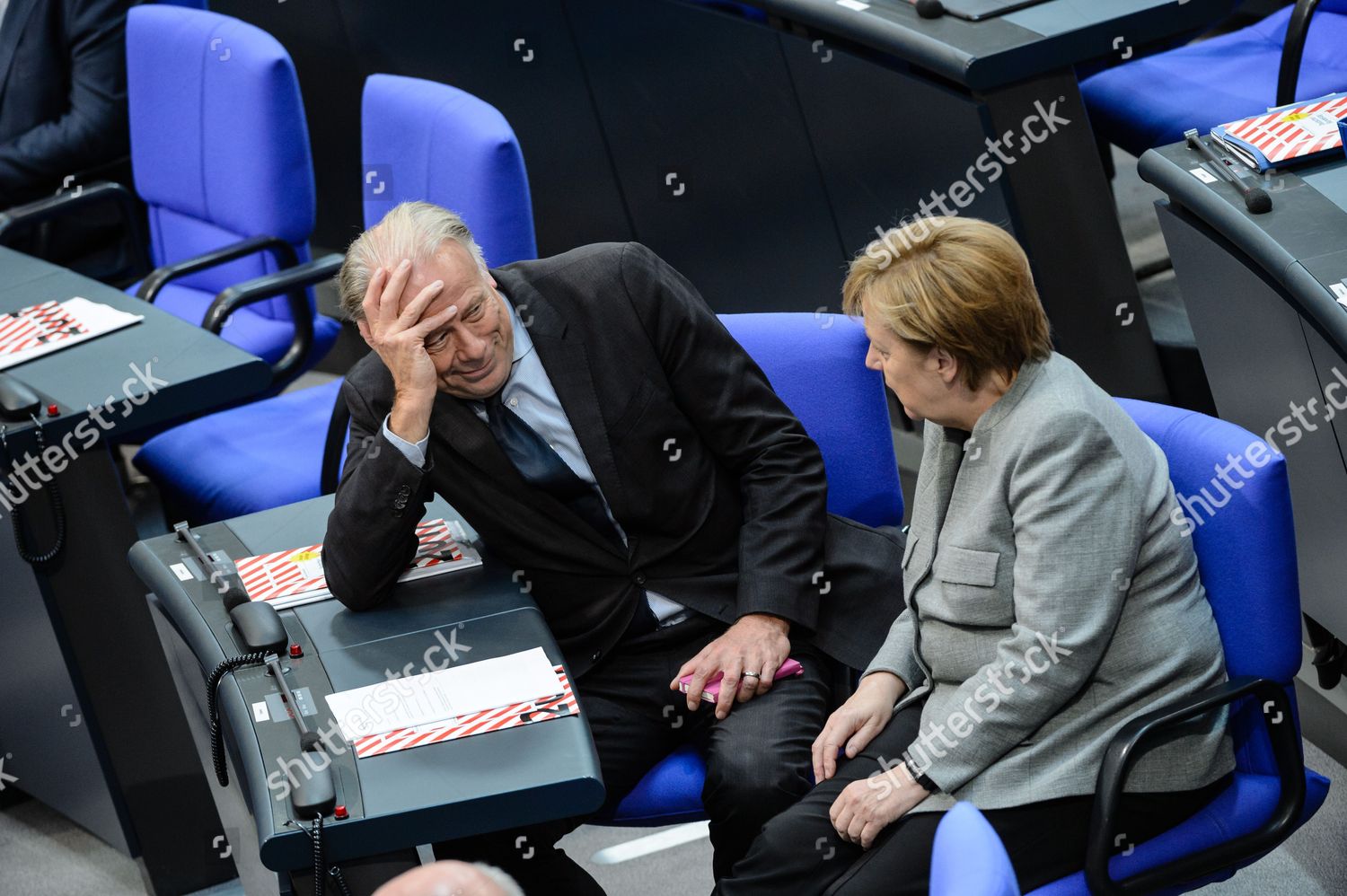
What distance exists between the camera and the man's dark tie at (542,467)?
2.22 meters

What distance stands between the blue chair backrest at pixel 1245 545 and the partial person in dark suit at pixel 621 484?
21.1 inches

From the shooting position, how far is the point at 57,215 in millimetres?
3865

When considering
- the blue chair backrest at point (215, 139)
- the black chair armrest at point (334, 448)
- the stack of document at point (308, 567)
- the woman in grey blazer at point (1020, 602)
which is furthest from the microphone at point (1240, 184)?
the blue chair backrest at point (215, 139)

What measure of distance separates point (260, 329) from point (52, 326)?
0.59m

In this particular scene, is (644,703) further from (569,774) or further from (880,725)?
(569,774)

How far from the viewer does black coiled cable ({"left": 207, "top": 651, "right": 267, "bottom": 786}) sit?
6.39ft

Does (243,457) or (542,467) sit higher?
(542,467)

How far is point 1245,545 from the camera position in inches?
71.2

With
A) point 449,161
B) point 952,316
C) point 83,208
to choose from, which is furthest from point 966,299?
point 83,208

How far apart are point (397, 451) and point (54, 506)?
2.70 feet

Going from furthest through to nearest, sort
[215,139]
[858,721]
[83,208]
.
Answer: [83,208] → [215,139] → [858,721]

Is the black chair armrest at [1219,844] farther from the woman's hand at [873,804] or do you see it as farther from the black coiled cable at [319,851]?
the black coiled cable at [319,851]

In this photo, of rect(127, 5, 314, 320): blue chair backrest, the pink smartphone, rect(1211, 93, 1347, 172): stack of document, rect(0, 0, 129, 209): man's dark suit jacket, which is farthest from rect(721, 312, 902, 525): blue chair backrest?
rect(0, 0, 129, 209): man's dark suit jacket

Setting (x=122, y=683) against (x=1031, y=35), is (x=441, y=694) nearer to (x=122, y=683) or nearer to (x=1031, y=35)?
(x=122, y=683)
